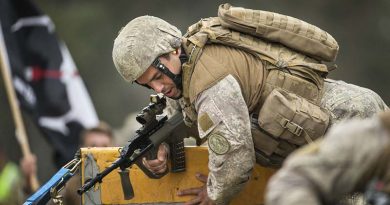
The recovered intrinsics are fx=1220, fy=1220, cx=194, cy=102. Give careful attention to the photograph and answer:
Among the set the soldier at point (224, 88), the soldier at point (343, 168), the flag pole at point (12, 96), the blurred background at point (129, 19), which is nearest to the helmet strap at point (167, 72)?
the soldier at point (224, 88)

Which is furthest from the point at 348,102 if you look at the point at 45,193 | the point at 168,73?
the point at 45,193

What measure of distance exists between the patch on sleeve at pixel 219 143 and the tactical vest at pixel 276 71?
0.24 m

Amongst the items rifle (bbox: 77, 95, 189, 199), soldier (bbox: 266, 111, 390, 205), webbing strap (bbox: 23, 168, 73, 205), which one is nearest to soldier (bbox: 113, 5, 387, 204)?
rifle (bbox: 77, 95, 189, 199)

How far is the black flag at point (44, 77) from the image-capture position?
11.5 meters

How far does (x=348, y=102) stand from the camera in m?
7.09

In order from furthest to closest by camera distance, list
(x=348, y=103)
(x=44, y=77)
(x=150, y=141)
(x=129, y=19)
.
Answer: (x=129, y=19)
(x=44, y=77)
(x=150, y=141)
(x=348, y=103)

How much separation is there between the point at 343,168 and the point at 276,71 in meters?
2.40

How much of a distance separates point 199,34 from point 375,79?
398 inches

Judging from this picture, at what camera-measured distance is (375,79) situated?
661 inches

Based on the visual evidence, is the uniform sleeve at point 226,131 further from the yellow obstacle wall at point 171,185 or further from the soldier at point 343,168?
the soldier at point 343,168

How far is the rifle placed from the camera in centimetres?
714

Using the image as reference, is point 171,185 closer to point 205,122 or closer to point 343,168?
point 205,122

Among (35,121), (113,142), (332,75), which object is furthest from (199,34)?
(332,75)

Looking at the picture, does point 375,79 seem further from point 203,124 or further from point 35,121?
point 203,124
